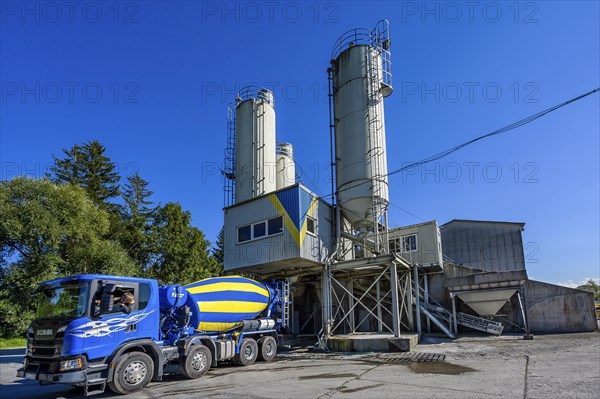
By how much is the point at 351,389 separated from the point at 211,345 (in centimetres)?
492

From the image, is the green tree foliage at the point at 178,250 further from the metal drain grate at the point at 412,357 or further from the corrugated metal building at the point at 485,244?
the metal drain grate at the point at 412,357

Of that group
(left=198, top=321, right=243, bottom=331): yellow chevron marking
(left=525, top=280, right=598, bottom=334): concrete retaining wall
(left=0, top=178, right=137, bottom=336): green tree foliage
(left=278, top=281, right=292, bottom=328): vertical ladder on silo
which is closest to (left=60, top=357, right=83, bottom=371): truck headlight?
(left=198, top=321, right=243, bottom=331): yellow chevron marking

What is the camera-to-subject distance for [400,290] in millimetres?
20734

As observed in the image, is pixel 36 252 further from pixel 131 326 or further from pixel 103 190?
pixel 131 326

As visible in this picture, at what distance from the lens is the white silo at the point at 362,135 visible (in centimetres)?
1878

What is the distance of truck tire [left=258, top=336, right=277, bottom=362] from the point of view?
1443 centimetres

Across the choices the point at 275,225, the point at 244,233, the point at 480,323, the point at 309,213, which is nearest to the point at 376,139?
the point at 309,213

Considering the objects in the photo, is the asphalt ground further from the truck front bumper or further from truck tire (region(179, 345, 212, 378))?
the truck front bumper

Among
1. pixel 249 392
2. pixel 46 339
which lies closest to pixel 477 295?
pixel 249 392

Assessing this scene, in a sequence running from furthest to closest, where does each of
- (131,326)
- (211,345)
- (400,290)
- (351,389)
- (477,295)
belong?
1. (400,290)
2. (477,295)
3. (211,345)
4. (131,326)
5. (351,389)

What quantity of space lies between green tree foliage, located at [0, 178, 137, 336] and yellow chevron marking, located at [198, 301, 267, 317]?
64.6ft

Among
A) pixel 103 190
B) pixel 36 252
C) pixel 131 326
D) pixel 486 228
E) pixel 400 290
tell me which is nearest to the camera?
pixel 131 326

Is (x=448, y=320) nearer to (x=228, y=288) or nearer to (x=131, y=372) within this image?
(x=228, y=288)

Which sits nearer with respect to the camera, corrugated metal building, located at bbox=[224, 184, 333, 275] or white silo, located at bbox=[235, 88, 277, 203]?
corrugated metal building, located at bbox=[224, 184, 333, 275]
